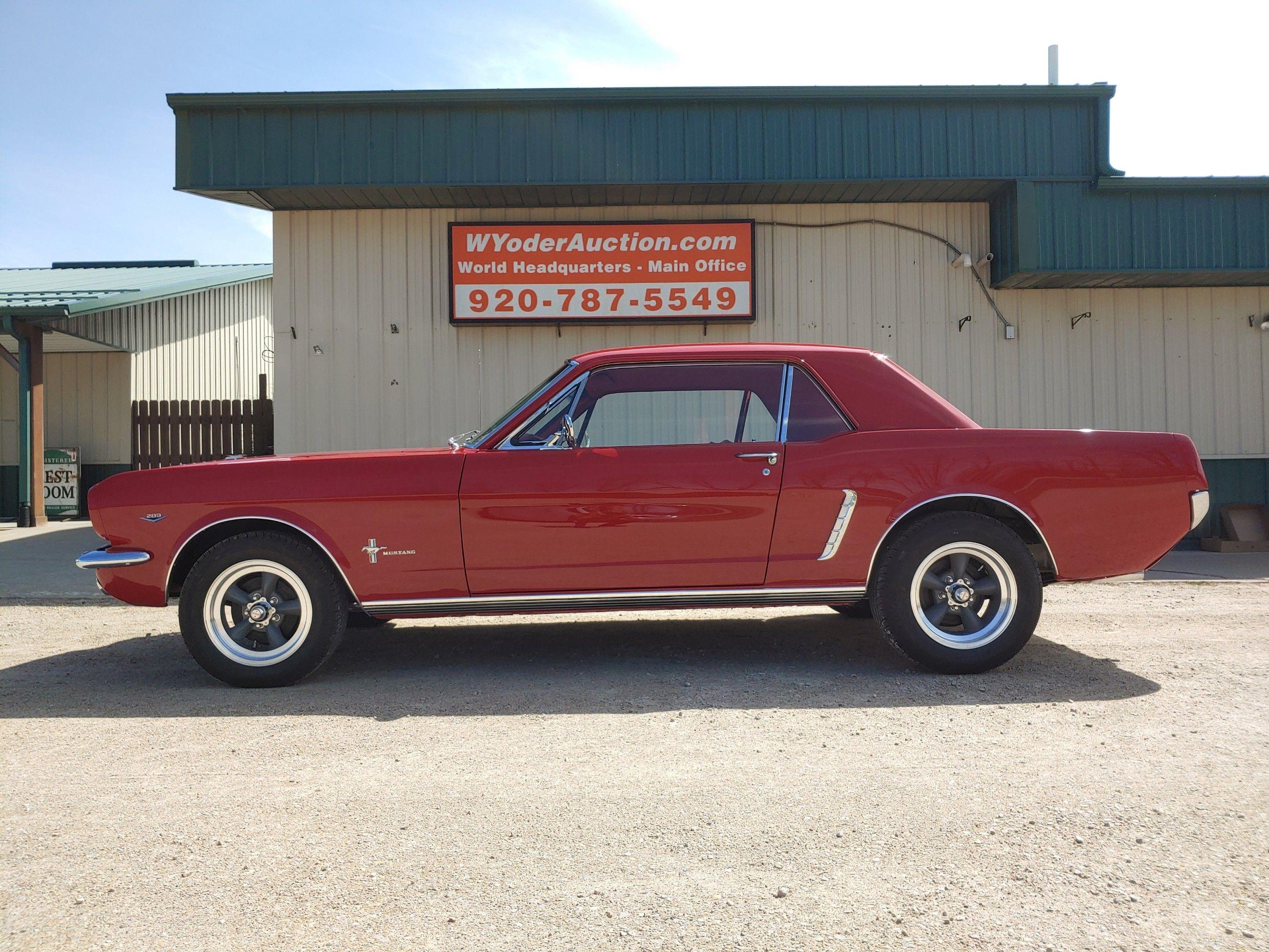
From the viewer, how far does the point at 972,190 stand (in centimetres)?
935

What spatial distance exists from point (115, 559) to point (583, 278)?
5993 millimetres

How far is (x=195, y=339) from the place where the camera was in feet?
55.0

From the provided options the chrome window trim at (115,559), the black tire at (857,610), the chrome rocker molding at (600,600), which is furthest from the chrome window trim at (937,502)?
the chrome window trim at (115,559)

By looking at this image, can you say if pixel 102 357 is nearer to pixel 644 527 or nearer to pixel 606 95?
pixel 606 95

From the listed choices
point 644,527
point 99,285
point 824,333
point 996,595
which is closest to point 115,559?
point 644,527

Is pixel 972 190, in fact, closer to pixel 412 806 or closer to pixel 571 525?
pixel 571 525

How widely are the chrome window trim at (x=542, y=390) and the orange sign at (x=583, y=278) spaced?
16.1ft

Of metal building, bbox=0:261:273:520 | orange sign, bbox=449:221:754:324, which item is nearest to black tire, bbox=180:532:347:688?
orange sign, bbox=449:221:754:324

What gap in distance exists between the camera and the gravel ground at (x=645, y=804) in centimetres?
209

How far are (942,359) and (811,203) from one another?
2.16 metres

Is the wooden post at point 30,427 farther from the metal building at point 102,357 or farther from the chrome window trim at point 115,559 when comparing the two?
the chrome window trim at point 115,559

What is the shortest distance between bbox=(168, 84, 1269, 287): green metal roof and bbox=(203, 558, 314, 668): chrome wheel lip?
5585mm

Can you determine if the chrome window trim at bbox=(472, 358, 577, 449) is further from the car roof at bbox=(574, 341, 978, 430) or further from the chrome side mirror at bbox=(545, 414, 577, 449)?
the chrome side mirror at bbox=(545, 414, 577, 449)

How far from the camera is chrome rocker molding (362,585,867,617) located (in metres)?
4.32
